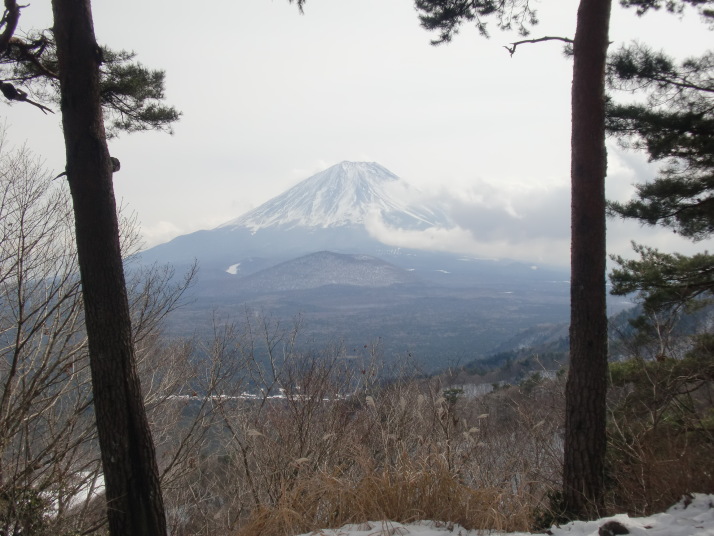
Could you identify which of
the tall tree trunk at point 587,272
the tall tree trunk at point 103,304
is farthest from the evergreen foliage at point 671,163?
the tall tree trunk at point 103,304

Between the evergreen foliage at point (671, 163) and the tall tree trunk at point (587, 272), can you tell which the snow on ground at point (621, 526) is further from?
the evergreen foliage at point (671, 163)

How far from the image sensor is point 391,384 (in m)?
12.0

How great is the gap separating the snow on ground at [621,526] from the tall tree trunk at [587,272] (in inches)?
50.5

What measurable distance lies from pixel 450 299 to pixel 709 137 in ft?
603

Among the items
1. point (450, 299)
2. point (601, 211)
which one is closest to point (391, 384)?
point (601, 211)

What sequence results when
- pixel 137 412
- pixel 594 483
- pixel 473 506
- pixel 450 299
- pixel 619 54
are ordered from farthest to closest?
1. pixel 450 299
2. pixel 619 54
3. pixel 594 483
4. pixel 137 412
5. pixel 473 506

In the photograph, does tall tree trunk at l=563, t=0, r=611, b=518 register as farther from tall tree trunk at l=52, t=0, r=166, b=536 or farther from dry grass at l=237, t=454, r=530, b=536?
tall tree trunk at l=52, t=0, r=166, b=536

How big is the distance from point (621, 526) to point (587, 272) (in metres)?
2.22

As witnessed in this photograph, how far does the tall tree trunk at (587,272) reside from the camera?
455cm

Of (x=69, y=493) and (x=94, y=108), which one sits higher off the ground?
(x=94, y=108)

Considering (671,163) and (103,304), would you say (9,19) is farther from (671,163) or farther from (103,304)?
(671,163)

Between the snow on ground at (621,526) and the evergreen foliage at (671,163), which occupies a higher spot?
→ the evergreen foliage at (671,163)

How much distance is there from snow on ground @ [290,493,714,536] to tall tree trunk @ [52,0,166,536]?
5.38 ft

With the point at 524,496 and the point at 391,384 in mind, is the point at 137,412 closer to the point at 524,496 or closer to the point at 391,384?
the point at 524,496
